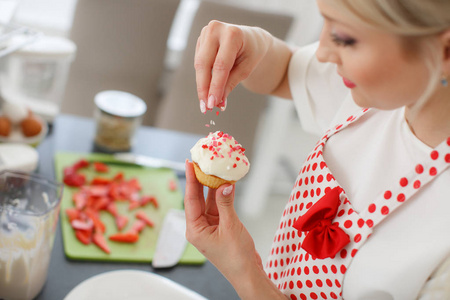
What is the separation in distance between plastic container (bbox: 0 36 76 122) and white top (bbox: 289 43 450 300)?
0.97m

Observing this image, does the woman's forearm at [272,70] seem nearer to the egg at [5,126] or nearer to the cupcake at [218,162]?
the cupcake at [218,162]

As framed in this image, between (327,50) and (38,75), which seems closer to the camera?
(327,50)

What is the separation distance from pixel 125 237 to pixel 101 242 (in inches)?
2.6

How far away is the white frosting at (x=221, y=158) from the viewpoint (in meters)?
1.10

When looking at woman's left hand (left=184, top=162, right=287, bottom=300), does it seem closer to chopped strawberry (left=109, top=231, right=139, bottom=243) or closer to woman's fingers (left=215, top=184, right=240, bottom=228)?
woman's fingers (left=215, top=184, right=240, bottom=228)

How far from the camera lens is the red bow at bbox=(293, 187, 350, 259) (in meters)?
0.96

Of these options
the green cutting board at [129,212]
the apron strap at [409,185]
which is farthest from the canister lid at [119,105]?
the apron strap at [409,185]

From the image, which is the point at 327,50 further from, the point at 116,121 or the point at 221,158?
the point at 116,121

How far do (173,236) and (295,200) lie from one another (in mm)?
451

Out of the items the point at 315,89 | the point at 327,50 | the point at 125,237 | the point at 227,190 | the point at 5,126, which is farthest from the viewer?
the point at 5,126

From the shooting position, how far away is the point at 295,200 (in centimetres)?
112

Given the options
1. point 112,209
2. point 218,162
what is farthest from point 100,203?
point 218,162

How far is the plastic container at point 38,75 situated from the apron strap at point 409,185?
1.21 meters

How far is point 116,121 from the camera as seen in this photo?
172cm
